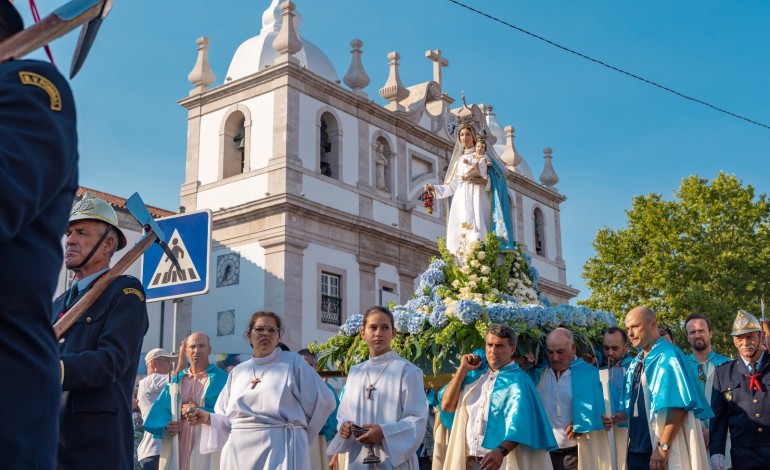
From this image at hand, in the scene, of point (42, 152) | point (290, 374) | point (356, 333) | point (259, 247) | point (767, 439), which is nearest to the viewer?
point (42, 152)

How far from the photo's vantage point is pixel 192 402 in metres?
8.10

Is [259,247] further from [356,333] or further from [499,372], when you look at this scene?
[499,372]

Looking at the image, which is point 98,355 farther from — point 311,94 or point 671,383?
point 311,94

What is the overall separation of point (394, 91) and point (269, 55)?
4.95 meters

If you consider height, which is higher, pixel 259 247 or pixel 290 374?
pixel 259 247

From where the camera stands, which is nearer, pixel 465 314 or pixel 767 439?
pixel 767 439

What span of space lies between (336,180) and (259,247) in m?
3.47

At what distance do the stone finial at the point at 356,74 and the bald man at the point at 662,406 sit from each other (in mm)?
24403

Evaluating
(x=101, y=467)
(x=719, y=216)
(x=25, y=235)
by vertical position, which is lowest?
(x=101, y=467)

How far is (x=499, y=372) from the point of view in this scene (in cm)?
662

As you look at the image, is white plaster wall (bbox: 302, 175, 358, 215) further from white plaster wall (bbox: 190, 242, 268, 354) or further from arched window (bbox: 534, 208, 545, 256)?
arched window (bbox: 534, 208, 545, 256)

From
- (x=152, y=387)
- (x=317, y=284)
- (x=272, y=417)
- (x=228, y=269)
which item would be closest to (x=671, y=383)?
(x=272, y=417)

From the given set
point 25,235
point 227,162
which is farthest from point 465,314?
point 227,162

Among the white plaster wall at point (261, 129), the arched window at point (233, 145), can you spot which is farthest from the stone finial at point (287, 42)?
the arched window at point (233, 145)
